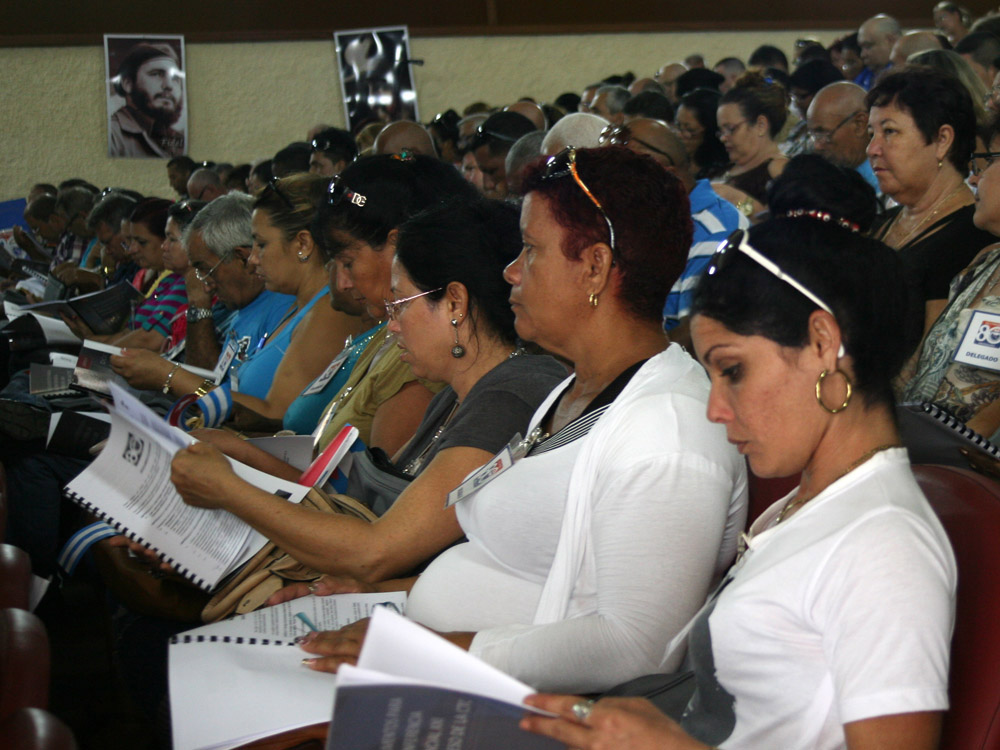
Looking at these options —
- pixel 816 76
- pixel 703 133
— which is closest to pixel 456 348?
pixel 703 133

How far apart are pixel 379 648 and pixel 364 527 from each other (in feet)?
2.74

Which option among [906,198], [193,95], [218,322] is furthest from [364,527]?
[193,95]

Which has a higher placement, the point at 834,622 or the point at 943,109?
the point at 943,109

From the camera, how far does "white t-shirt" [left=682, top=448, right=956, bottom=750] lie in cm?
91

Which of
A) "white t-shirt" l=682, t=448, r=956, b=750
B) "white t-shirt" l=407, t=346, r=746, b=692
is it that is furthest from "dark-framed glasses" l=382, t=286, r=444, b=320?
"white t-shirt" l=682, t=448, r=956, b=750

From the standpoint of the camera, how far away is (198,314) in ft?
12.9

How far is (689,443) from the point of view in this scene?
1294 millimetres

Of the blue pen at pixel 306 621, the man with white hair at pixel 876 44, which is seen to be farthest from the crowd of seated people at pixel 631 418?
the man with white hair at pixel 876 44

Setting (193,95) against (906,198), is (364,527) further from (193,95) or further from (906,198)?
(193,95)

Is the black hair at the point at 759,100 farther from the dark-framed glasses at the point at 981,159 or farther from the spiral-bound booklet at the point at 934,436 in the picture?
the spiral-bound booklet at the point at 934,436

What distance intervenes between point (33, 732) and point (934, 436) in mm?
1172

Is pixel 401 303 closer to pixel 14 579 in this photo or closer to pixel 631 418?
pixel 631 418

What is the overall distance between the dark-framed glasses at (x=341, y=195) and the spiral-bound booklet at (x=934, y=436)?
1.34m

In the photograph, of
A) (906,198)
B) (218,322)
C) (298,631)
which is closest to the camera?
(298,631)
